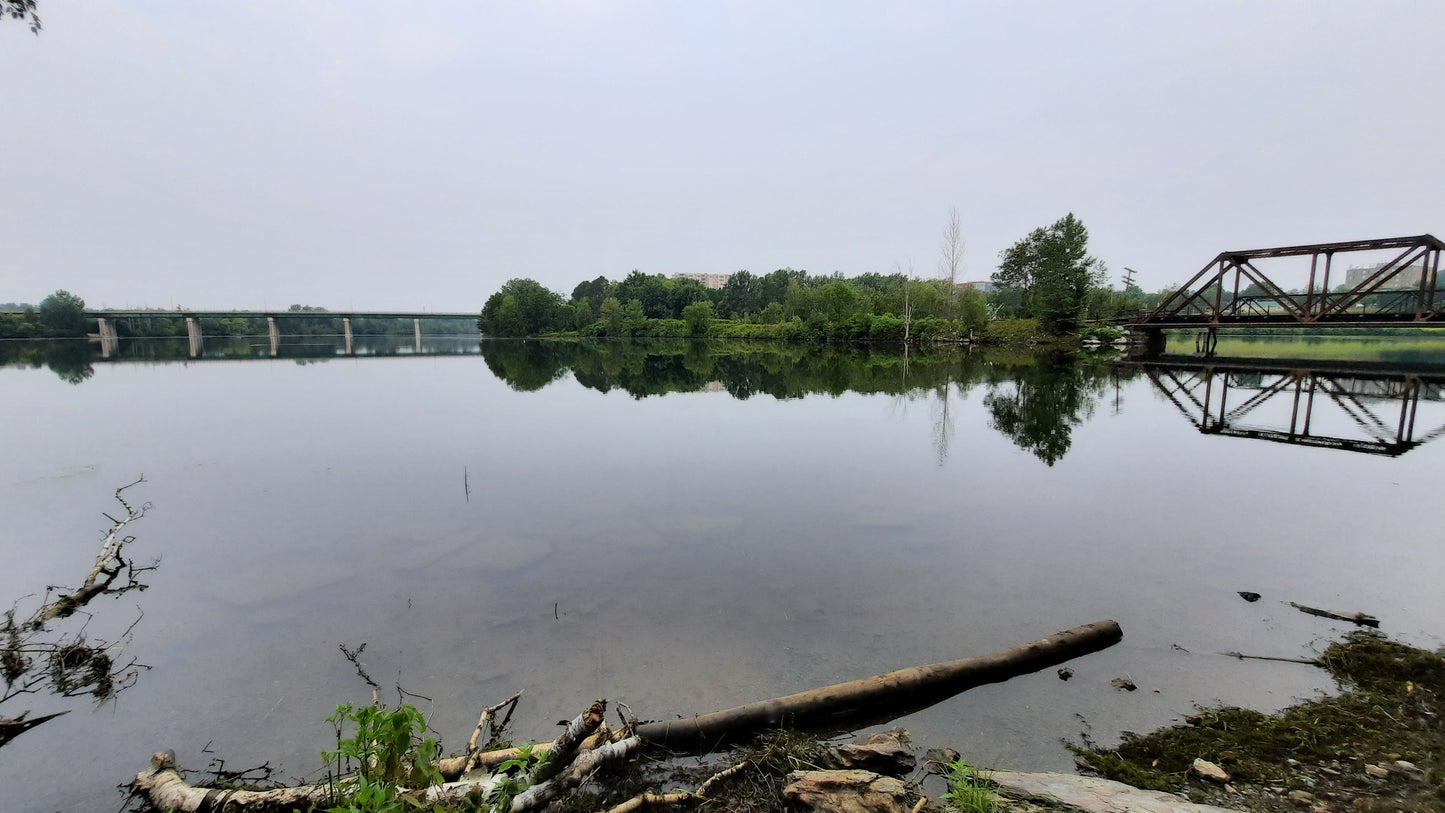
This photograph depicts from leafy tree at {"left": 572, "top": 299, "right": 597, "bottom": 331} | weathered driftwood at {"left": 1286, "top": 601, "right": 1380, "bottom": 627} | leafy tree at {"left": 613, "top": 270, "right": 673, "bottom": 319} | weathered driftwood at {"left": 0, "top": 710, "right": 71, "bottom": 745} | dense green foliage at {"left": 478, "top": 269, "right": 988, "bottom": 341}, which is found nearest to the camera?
weathered driftwood at {"left": 0, "top": 710, "right": 71, "bottom": 745}

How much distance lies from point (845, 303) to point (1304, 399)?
5967cm

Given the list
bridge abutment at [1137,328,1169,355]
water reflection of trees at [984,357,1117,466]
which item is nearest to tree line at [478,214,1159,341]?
bridge abutment at [1137,328,1169,355]

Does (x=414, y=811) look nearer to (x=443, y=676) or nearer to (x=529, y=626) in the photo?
(x=443, y=676)

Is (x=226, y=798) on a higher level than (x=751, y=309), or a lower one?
lower

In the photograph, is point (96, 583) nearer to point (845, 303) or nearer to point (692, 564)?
point (692, 564)

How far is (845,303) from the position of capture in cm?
7856

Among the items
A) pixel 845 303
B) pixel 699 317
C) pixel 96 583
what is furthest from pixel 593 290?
pixel 96 583

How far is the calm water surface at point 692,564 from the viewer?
189 inches

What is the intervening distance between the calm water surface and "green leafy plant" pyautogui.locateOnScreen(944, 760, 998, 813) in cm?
61

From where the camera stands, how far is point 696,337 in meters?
98.4

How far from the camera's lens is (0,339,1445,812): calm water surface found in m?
4.79

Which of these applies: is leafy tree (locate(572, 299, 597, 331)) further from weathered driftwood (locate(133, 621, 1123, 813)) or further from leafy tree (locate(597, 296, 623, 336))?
weathered driftwood (locate(133, 621, 1123, 813))

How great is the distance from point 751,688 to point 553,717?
1.65 meters

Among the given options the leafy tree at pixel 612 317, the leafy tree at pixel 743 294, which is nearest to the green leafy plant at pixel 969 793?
the leafy tree at pixel 612 317
